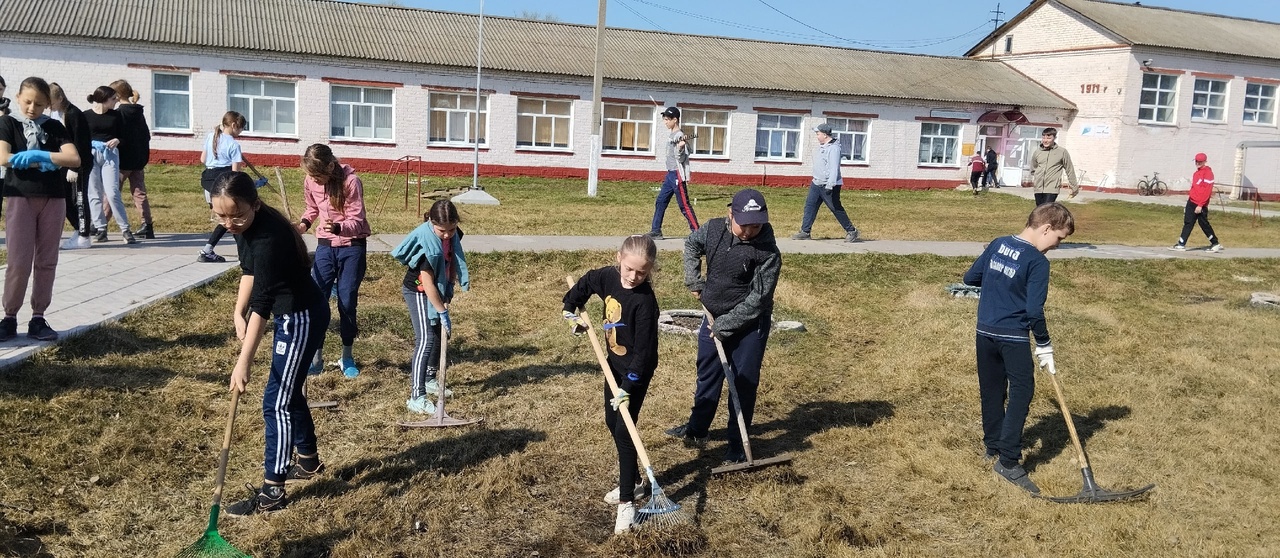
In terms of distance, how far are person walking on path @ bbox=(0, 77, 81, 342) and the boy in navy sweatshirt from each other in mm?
6006

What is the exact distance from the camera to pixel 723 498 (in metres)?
5.05

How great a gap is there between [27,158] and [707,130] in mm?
24983

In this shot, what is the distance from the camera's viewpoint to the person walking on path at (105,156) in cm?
1048

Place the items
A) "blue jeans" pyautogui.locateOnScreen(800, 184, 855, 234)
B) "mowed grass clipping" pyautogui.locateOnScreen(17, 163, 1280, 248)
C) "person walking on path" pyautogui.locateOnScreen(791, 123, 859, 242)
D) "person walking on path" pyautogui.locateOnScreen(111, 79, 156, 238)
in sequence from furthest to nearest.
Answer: "mowed grass clipping" pyautogui.locateOnScreen(17, 163, 1280, 248)
"blue jeans" pyautogui.locateOnScreen(800, 184, 855, 234)
"person walking on path" pyautogui.locateOnScreen(791, 123, 859, 242)
"person walking on path" pyautogui.locateOnScreen(111, 79, 156, 238)

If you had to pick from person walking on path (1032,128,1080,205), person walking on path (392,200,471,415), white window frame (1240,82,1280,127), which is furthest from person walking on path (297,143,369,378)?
white window frame (1240,82,1280,127)

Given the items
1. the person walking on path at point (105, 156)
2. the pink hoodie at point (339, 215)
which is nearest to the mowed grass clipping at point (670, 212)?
the person walking on path at point (105, 156)

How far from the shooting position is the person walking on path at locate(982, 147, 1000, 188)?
3241 cm

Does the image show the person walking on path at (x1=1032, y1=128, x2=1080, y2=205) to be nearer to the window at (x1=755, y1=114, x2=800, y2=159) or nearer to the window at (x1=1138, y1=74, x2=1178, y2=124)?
the window at (x1=755, y1=114, x2=800, y2=159)

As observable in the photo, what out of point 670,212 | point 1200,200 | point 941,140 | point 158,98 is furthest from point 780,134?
point 158,98

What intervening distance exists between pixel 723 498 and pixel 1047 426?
2.78m

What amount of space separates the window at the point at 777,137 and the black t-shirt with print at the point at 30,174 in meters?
25.6

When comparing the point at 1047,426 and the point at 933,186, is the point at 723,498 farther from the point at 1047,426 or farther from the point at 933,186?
the point at 933,186

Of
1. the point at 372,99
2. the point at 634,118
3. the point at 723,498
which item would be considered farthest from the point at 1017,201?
the point at 723,498

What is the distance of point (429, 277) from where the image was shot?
587 centimetres
